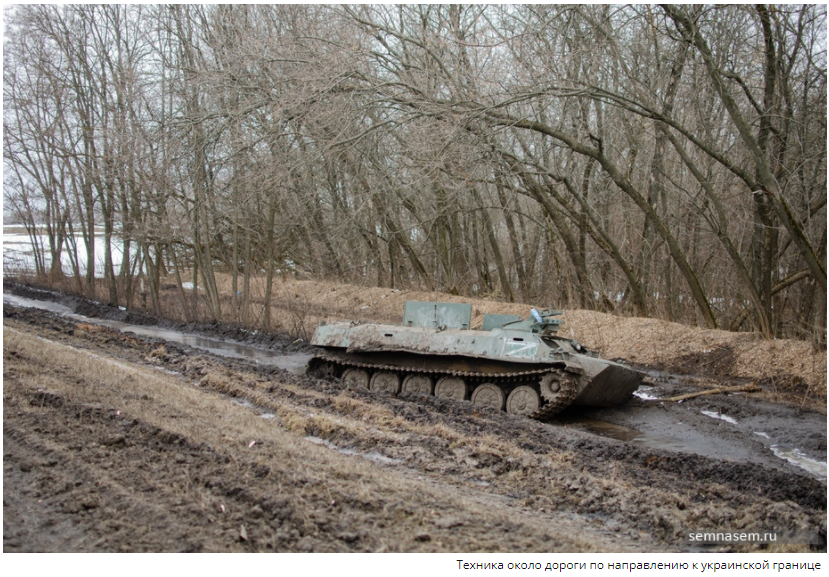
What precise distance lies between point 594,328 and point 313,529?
13322 mm

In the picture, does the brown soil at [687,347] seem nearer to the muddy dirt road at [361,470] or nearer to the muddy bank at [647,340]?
the muddy bank at [647,340]

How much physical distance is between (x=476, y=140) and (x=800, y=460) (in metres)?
7.37

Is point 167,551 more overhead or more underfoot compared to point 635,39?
more underfoot

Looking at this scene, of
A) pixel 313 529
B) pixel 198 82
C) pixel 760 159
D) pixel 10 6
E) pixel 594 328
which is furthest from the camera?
pixel 10 6

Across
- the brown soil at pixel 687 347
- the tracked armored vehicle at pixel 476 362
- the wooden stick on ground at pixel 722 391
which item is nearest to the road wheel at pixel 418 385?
the tracked armored vehicle at pixel 476 362

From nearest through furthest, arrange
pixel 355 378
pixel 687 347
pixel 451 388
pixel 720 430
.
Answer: pixel 720 430, pixel 451 388, pixel 355 378, pixel 687 347

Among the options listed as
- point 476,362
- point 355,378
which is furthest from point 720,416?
point 355,378

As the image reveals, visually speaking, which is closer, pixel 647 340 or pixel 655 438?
pixel 655 438

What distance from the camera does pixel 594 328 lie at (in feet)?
56.9

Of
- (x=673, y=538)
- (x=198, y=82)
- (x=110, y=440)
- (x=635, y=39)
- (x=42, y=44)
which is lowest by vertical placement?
(x=673, y=538)

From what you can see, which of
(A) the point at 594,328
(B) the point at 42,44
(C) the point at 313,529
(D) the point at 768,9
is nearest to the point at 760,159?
(D) the point at 768,9

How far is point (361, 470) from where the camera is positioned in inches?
253

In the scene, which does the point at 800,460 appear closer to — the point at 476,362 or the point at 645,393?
the point at 645,393

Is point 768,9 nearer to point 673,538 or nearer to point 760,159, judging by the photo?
point 760,159
